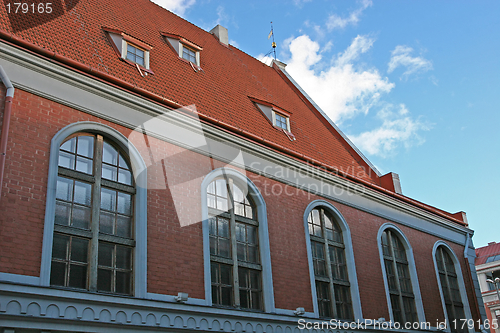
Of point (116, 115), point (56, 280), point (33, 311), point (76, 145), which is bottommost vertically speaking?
point (33, 311)

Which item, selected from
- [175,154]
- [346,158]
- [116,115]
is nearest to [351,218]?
[346,158]

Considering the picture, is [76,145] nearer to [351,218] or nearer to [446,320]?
[351,218]

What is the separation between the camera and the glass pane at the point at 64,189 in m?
9.21

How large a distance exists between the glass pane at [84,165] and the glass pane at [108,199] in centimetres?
47

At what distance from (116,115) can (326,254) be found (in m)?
7.04

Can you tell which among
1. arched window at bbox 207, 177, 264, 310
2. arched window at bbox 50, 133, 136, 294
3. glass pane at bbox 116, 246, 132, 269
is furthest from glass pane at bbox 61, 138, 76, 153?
arched window at bbox 207, 177, 264, 310

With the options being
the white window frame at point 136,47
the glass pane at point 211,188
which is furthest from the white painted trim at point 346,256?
the white window frame at point 136,47

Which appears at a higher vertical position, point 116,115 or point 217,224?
point 116,115

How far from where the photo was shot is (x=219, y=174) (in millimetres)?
12180

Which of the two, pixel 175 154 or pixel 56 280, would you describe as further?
pixel 175 154

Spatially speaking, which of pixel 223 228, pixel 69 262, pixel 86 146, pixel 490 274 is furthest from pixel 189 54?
pixel 490 274

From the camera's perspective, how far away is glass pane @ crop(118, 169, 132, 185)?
10.3m

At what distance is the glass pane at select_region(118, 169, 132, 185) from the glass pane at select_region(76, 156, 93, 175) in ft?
2.15

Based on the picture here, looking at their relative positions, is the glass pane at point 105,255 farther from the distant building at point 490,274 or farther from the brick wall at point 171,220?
the distant building at point 490,274
